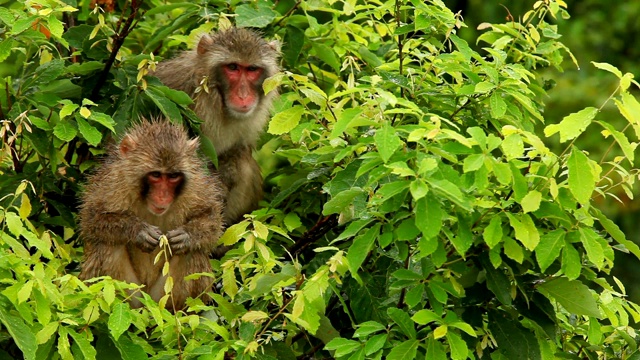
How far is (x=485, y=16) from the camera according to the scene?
12758mm

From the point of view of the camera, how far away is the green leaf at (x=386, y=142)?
4.18 metres

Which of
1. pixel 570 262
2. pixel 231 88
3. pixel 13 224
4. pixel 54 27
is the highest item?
pixel 54 27

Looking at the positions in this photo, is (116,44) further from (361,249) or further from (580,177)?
(580,177)

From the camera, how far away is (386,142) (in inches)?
166

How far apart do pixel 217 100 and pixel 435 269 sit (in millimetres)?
2816

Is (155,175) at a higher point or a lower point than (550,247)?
lower

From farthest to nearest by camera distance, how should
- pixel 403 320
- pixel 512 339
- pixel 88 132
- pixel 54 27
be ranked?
pixel 88 132, pixel 54 27, pixel 512 339, pixel 403 320

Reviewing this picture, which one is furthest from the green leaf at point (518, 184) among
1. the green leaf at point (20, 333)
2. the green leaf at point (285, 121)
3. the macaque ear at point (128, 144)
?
the macaque ear at point (128, 144)

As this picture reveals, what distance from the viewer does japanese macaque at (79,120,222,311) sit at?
18.9 ft

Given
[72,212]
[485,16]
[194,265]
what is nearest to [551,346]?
[194,265]

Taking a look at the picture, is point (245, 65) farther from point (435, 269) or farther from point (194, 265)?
point (435, 269)

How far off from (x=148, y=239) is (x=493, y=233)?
2.07 m

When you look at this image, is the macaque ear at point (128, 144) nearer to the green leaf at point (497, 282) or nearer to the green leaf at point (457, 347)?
the green leaf at point (497, 282)

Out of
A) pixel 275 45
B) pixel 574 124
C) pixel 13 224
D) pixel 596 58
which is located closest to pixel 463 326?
pixel 574 124
